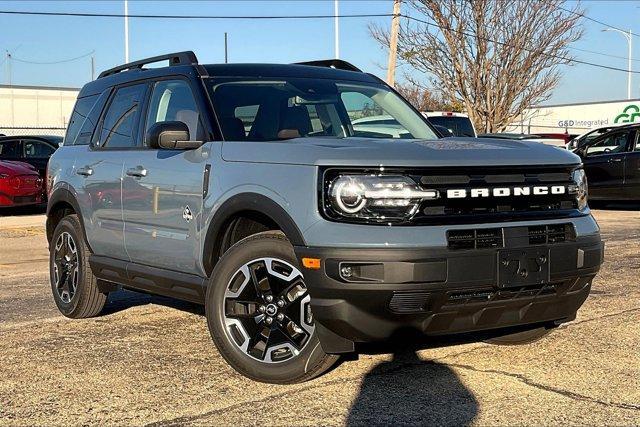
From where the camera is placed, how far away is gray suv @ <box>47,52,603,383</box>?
13.5 feet

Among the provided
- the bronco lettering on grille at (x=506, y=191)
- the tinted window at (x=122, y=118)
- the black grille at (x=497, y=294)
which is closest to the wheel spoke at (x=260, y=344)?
the black grille at (x=497, y=294)

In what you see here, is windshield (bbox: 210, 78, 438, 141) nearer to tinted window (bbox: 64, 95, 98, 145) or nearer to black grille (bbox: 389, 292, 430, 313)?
black grille (bbox: 389, 292, 430, 313)

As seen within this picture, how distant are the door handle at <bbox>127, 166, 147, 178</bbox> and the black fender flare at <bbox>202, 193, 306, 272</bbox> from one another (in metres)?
0.89

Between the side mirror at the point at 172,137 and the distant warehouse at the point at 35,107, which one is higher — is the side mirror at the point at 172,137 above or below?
below

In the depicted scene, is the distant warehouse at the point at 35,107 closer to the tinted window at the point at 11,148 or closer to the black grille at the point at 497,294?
the tinted window at the point at 11,148

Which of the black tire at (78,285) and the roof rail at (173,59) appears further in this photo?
the black tire at (78,285)

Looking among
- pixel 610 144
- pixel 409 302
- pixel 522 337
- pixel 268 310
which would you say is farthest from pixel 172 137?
pixel 610 144

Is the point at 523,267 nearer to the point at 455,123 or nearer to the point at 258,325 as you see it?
the point at 258,325

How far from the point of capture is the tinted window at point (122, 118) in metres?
6.12

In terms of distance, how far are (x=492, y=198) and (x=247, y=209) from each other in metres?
1.33

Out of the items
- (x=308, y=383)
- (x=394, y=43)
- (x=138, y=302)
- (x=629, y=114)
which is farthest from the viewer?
(x=629, y=114)

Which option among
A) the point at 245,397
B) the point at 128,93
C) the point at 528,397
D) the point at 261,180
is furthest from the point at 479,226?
the point at 128,93

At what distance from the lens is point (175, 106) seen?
5.73 m

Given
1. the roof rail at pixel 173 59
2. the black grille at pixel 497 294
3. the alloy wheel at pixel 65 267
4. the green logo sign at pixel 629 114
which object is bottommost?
the alloy wheel at pixel 65 267
